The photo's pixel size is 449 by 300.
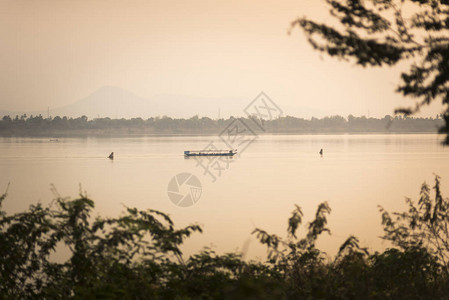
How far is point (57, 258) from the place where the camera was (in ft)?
54.4

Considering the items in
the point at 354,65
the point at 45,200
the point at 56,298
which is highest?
the point at 354,65

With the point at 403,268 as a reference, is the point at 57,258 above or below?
below

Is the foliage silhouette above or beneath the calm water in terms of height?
above

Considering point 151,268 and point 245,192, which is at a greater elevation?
point 151,268

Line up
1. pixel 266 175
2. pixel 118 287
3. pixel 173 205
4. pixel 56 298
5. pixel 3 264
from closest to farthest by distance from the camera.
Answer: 1. pixel 118 287
2. pixel 56 298
3. pixel 3 264
4. pixel 173 205
5. pixel 266 175

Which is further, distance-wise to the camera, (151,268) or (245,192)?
(245,192)

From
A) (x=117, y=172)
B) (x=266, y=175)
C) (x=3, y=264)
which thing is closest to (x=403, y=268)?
(x=3, y=264)

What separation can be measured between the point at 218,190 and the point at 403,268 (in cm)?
3291

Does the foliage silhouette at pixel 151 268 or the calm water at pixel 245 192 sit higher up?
the foliage silhouette at pixel 151 268

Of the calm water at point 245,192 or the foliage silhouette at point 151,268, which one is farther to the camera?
the calm water at point 245,192

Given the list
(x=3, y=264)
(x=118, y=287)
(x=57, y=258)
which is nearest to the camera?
(x=118, y=287)

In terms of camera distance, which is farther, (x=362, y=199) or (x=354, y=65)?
(x=362, y=199)

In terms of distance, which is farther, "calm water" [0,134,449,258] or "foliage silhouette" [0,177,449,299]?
"calm water" [0,134,449,258]

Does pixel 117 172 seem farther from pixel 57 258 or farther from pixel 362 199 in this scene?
pixel 57 258
